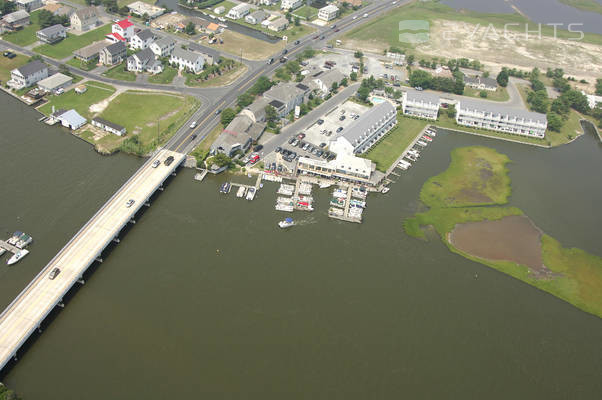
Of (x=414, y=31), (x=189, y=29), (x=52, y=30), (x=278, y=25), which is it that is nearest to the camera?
(x=52, y=30)

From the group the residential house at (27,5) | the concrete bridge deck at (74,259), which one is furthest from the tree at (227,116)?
the residential house at (27,5)

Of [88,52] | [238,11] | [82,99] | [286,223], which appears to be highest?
[238,11]

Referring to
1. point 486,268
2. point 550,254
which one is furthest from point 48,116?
point 550,254

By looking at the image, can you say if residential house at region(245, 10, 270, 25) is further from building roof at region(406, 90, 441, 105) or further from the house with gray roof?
the house with gray roof

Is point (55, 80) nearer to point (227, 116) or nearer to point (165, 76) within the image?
point (165, 76)

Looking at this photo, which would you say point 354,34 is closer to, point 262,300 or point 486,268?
point 486,268

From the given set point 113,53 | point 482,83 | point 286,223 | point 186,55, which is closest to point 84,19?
point 113,53

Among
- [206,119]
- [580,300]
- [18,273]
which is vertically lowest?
[580,300]
